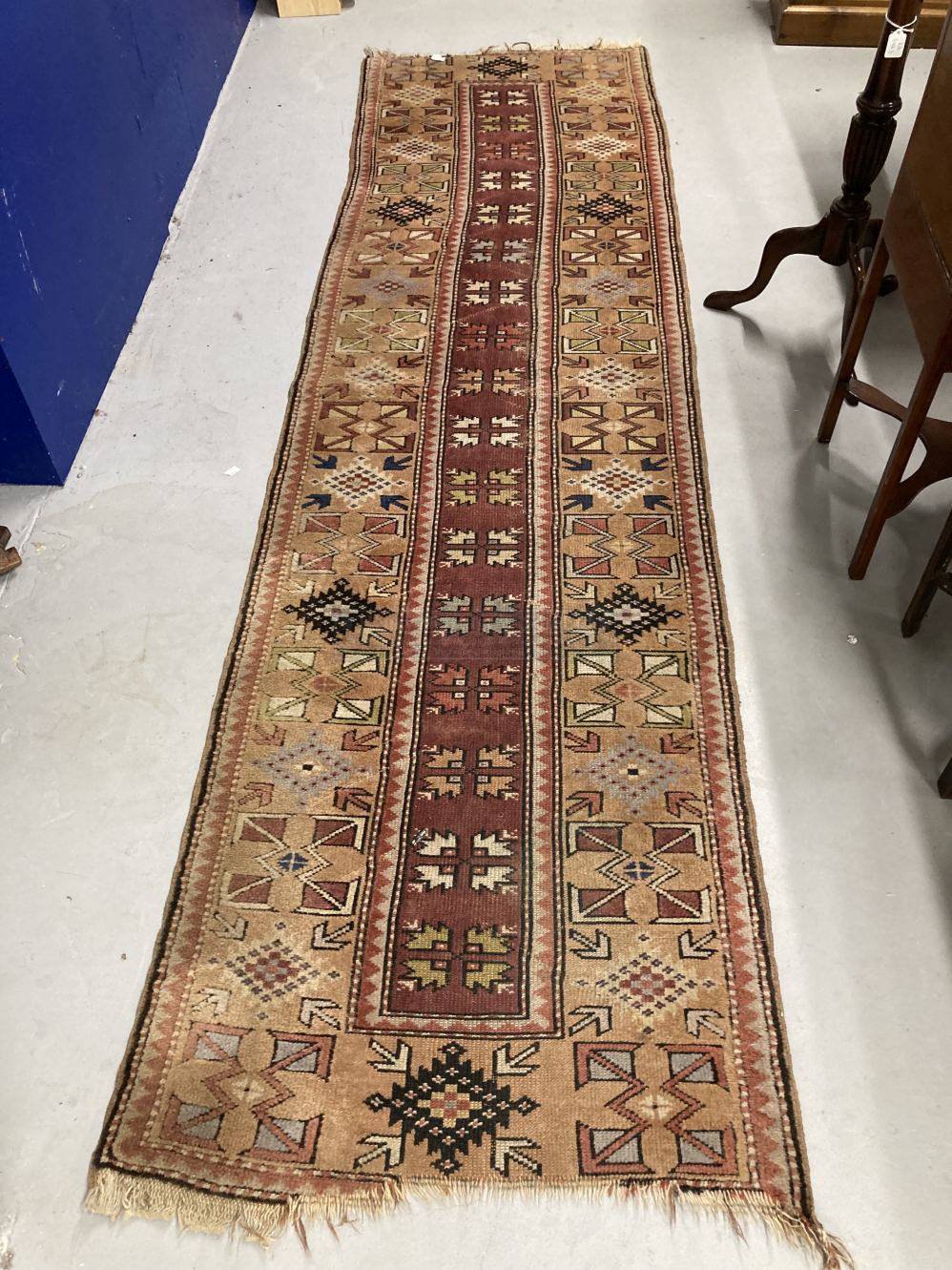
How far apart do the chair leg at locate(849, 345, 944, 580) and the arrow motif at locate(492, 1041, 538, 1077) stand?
1348 mm

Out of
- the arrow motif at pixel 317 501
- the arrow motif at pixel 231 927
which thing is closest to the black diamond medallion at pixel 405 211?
the arrow motif at pixel 317 501

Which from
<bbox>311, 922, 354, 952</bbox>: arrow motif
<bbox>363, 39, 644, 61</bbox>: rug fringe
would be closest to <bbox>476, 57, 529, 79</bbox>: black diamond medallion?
<bbox>363, 39, 644, 61</bbox>: rug fringe

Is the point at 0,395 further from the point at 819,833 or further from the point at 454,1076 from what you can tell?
the point at 819,833

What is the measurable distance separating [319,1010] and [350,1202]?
1.04ft

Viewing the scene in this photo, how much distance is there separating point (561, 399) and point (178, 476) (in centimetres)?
104

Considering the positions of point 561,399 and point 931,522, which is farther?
point 561,399

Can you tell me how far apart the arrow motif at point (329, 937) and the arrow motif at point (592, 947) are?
1.33ft

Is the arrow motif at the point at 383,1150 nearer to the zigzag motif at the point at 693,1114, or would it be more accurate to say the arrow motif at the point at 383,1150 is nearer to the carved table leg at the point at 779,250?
the zigzag motif at the point at 693,1114

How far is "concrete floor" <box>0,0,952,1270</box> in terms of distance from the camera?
177cm

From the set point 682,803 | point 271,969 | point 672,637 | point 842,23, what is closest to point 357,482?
point 672,637

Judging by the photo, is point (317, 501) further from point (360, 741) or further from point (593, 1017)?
point (593, 1017)

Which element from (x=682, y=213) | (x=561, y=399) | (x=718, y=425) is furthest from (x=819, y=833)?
(x=682, y=213)

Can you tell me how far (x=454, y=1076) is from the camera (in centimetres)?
189

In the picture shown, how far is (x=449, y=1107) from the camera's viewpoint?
6.10ft
